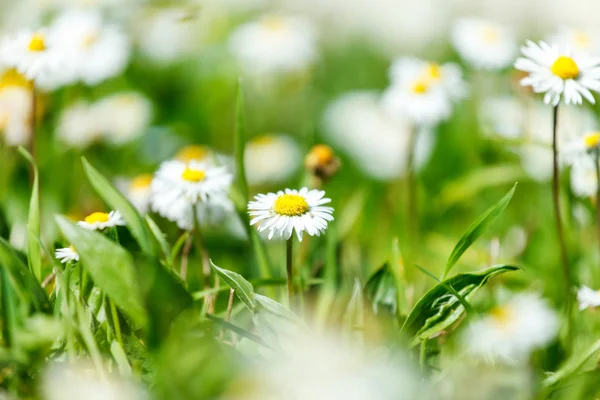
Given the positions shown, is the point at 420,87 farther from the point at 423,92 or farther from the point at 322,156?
the point at 322,156

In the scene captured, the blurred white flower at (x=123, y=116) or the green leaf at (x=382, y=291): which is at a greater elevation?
the green leaf at (x=382, y=291)

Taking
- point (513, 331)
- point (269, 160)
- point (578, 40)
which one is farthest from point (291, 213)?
point (269, 160)

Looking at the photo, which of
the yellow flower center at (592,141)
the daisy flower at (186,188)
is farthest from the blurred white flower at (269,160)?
the yellow flower center at (592,141)

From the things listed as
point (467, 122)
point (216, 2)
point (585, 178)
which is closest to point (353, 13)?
point (216, 2)

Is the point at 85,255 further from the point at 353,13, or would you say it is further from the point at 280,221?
the point at 353,13

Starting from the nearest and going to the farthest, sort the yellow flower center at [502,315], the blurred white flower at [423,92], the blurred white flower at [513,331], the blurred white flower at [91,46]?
1. the blurred white flower at [513,331]
2. the yellow flower center at [502,315]
3. the blurred white flower at [423,92]
4. the blurred white flower at [91,46]

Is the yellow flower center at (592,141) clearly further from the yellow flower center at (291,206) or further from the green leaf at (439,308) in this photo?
the yellow flower center at (291,206)

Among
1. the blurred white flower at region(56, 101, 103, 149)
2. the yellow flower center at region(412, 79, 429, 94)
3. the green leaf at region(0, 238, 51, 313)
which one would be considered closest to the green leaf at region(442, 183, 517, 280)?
the green leaf at region(0, 238, 51, 313)
